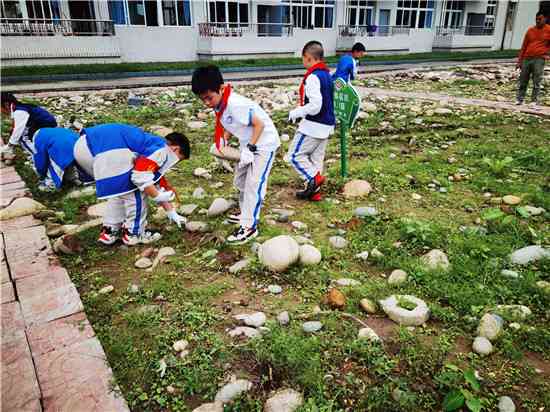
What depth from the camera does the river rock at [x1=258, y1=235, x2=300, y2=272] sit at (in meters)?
2.97

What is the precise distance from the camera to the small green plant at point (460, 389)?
186 cm

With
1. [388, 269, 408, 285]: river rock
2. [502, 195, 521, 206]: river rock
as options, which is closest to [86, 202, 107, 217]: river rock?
[388, 269, 408, 285]: river rock

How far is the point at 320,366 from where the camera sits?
2.11 m

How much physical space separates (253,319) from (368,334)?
65cm

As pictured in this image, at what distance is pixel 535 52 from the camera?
866 centimetres

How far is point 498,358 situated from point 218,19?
21.3 m

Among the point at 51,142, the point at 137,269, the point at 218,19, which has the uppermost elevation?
the point at 218,19

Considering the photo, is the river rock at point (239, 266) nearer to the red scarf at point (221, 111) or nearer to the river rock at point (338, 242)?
the river rock at point (338, 242)

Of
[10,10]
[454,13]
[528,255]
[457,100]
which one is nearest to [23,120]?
[528,255]

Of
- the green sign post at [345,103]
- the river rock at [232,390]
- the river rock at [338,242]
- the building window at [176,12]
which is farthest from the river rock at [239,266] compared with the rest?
→ the building window at [176,12]

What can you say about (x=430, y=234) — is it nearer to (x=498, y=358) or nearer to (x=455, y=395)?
(x=498, y=358)

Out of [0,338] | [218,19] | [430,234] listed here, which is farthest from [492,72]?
[0,338]

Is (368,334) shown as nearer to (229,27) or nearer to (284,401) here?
(284,401)

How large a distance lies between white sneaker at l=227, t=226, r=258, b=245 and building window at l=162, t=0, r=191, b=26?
59.6 ft
